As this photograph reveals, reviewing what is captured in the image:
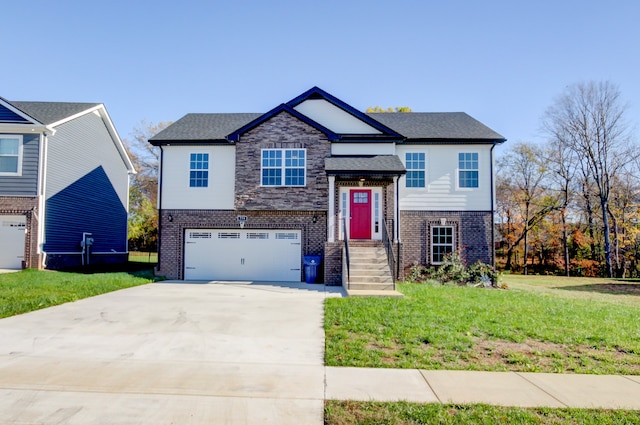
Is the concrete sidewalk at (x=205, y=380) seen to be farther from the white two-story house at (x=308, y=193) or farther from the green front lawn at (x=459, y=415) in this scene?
the white two-story house at (x=308, y=193)

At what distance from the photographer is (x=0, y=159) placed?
653 inches

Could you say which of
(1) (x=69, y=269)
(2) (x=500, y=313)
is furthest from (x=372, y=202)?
(1) (x=69, y=269)

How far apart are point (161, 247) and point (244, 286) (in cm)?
426

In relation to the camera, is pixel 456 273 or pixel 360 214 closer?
pixel 360 214

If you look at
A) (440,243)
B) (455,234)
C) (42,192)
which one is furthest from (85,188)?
(455,234)

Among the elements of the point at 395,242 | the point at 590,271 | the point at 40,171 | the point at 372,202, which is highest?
the point at 40,171

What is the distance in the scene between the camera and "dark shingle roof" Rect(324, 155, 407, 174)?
14.5 m

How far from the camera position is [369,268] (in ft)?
43.3

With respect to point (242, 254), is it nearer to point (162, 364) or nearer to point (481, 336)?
point (162, 364)

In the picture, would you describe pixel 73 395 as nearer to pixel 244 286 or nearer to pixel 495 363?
pixel 495 363

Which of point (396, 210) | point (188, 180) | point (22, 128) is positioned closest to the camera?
point (396, 210)

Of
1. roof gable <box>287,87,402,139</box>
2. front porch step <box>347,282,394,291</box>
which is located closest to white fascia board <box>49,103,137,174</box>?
roof gable <box>287,87,402,139</box>

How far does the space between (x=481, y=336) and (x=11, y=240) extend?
18.1 m

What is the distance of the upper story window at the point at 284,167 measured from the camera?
15.7 meters
